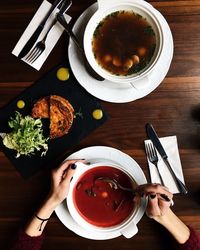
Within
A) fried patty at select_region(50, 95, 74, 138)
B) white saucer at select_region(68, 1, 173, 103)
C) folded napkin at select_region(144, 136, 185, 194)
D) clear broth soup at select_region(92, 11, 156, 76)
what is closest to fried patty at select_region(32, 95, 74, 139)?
fried patty at select_region(50, 95, 74, 138)

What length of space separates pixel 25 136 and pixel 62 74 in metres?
0.28

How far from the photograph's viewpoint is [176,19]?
1.52 metres

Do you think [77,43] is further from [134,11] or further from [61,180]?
[61,180]

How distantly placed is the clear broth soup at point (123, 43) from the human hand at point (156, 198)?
1.41 ft

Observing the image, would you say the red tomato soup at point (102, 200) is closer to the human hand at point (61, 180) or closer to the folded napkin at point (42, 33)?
the human hand at point (61, 180)

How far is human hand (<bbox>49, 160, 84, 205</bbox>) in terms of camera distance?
1501 millimetres

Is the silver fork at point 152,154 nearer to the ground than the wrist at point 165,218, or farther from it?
farther from it

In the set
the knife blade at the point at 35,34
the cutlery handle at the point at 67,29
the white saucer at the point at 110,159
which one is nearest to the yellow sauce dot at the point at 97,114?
the white saucer at the point at 110,159

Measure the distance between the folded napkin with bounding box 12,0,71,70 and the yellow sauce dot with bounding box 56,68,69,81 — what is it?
3.0 inches

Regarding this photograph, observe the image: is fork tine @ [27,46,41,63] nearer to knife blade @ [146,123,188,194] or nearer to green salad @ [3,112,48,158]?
green salad @ [3,112,48,158]

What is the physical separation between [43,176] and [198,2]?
0.91 meters

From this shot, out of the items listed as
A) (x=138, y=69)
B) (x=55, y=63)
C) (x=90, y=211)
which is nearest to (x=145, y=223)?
(x=90, y=211)

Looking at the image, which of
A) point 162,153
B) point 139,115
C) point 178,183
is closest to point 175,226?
point 178,183

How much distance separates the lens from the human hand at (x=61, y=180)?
1501 mm
